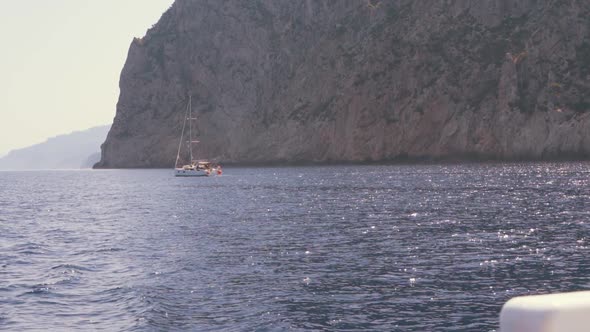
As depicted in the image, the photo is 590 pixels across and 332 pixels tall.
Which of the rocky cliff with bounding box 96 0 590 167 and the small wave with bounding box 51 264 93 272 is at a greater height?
the rocky cliff with bounding box 96 0 590 167

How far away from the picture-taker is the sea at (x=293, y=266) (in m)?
19.0

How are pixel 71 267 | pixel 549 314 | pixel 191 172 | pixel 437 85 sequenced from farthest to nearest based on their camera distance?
pixel 437 85 → pixel 191 172 → pixel 71 267 → pixel 549 314

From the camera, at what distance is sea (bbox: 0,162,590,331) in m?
19.0

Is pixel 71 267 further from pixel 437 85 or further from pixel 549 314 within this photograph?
pixel 437 85

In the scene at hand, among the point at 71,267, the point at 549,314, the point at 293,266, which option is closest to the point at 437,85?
the point at 293,266

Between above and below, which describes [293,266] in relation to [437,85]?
below

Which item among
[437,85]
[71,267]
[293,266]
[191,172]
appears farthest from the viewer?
[437,85]

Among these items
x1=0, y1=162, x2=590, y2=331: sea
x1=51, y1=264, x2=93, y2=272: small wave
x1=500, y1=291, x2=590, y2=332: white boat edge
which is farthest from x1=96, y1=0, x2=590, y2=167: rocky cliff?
x1=500, y1=291, x2=590, y2=332: white boat edge

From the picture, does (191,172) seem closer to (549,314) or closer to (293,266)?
(293,266)

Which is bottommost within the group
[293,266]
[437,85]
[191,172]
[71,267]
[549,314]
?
[71,267]

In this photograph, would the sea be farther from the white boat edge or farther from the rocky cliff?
the rocky cliff

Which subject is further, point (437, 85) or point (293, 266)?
point (437, 85)

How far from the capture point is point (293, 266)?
90.8 feet

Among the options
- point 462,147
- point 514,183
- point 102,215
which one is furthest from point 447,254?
point 462,147
